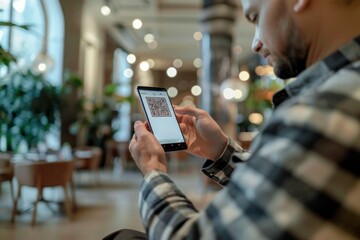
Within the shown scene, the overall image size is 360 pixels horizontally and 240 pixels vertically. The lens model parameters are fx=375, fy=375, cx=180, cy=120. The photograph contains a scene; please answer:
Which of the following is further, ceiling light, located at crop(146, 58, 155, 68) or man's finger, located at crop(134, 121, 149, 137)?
ceiling light, located at crop(146, 58, 155, 68)

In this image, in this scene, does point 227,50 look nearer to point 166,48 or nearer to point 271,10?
point 271,10

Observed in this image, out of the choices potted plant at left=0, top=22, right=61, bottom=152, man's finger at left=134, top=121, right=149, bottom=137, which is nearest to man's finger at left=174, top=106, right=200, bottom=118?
man's finger at left=134, top=121, right=149, bottom=137

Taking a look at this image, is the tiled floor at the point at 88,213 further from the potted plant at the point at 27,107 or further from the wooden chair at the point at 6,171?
the potted plant at the point at 27,107

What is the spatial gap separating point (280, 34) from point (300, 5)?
0.22 ft

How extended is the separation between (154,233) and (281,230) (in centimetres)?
26

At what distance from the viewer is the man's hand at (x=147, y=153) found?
85 cm

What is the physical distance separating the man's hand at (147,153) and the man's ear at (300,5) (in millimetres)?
420

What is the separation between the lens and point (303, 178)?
0.56m

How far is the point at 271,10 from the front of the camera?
0.75 m

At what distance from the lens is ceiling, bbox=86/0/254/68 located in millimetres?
9640

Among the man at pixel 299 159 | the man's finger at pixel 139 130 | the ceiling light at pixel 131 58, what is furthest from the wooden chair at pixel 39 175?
the ceiling light at pixel 131 58

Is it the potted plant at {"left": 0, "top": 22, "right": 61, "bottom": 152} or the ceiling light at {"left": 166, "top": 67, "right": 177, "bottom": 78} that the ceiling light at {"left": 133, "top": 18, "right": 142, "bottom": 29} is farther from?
the ceiling light at {"left": 166, "top": 67, "right": 177, "bottom": 78}

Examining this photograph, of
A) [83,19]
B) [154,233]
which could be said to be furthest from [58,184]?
[83,19]

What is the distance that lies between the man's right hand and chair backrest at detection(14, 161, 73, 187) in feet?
11.7
